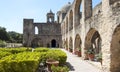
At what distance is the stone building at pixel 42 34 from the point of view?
4584cm

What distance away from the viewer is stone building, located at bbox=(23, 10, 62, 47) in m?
45.8

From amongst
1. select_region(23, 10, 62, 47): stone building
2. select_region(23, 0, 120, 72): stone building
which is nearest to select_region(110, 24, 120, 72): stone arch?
select_region(23, 0, 120, 72): stone building

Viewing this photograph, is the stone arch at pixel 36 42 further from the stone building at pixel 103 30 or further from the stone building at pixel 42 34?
the stone building at pixel 103 30

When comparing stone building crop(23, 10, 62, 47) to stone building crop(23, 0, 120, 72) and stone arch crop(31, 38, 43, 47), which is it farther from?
stone building crop(23, 0, 120, 72)

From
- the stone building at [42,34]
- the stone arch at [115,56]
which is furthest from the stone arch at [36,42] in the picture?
the stone arch at [115,56]

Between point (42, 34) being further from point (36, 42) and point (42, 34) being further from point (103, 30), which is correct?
point (103, 30)

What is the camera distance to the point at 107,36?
1230 centimetres

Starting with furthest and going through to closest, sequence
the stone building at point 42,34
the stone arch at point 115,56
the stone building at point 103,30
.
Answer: the stone building at point 42,34 < the stone arch at point 115,56 < the stone building at point 103,30

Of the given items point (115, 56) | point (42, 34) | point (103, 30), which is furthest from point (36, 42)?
point (115, 56)

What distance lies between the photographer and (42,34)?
46.4m

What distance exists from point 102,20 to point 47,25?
35.1m

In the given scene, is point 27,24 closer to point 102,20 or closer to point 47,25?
point 47,25

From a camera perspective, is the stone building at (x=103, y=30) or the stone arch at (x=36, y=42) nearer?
the stone building at (x=103, y=30)

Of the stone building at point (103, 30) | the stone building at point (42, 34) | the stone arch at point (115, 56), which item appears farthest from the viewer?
the stone building at point (42, 34)
